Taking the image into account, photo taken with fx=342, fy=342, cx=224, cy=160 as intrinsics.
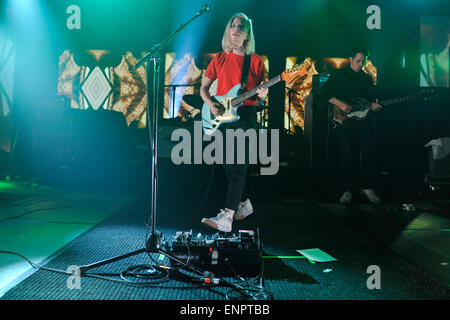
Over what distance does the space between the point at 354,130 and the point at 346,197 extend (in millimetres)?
759

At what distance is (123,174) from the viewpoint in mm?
4645

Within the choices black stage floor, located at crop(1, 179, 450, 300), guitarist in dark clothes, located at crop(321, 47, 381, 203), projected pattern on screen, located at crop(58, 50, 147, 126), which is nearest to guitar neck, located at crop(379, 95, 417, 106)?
guitarist in dark clothes, located at crop(321, 47, 381, 203)

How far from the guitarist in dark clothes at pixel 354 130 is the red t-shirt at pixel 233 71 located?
1574 mm

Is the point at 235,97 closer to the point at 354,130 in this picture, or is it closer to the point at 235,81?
the point at 235,81

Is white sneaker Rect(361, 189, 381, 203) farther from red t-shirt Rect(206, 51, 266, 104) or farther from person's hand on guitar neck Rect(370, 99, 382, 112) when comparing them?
red t-shirt Rect(206, 51, 266, 104)

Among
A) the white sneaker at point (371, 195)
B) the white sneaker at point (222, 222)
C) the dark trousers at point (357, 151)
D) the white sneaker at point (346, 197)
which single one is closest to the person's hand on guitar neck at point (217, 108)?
the white sneaker at point (222, 222)

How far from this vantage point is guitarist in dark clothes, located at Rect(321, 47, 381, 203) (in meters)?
3.77

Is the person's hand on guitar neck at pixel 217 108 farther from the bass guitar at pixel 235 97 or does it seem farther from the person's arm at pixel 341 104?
the person's arm at pixel 341 104

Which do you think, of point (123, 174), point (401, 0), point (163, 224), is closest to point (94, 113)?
point (123, 174)

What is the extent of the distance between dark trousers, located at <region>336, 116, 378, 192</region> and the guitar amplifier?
2.54 m

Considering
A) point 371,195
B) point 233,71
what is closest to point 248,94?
point 233,71

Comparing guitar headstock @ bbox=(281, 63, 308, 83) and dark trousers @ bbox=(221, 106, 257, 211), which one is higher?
guitar headstock @ bbox=(281, 63, 308, 83)

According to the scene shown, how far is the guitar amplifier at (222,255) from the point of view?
63.4 inches

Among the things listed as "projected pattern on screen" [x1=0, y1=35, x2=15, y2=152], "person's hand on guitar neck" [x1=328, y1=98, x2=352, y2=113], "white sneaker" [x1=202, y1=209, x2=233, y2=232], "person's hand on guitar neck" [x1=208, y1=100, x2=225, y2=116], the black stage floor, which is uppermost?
"projected pattern on screen" [x1=0, y1=35, x2=15, y2=152]
